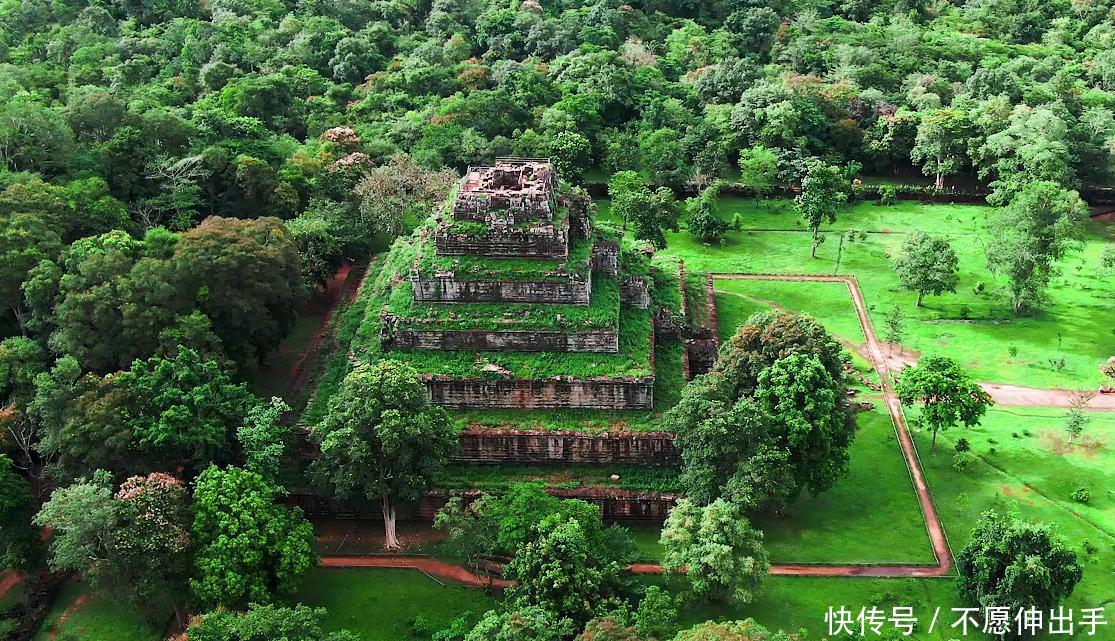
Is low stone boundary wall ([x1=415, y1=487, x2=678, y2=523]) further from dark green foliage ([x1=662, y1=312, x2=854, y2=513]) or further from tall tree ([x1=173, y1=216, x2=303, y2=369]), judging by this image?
tall tree ([x1=173, y1=216, x2=303, y2=369])

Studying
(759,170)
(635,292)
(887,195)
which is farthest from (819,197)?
(635,292)

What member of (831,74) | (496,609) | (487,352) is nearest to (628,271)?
(487,352)

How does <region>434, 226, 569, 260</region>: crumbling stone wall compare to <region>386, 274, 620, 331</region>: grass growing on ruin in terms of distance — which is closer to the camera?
<region>386, 274, 620, 331</region>: grass growing on ruin

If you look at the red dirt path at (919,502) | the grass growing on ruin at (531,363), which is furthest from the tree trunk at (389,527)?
the red dirt path at (919,502)

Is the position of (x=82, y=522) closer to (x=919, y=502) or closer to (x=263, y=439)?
(x=263, y=439)

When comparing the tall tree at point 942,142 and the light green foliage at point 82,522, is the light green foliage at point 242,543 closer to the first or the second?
the light green foliage at point 82,522

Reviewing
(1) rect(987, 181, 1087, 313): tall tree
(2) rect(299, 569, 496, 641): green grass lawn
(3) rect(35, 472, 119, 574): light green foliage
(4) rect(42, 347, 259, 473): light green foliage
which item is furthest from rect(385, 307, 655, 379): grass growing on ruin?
(1) rect(987, 181, 1087, 313): tall tree
